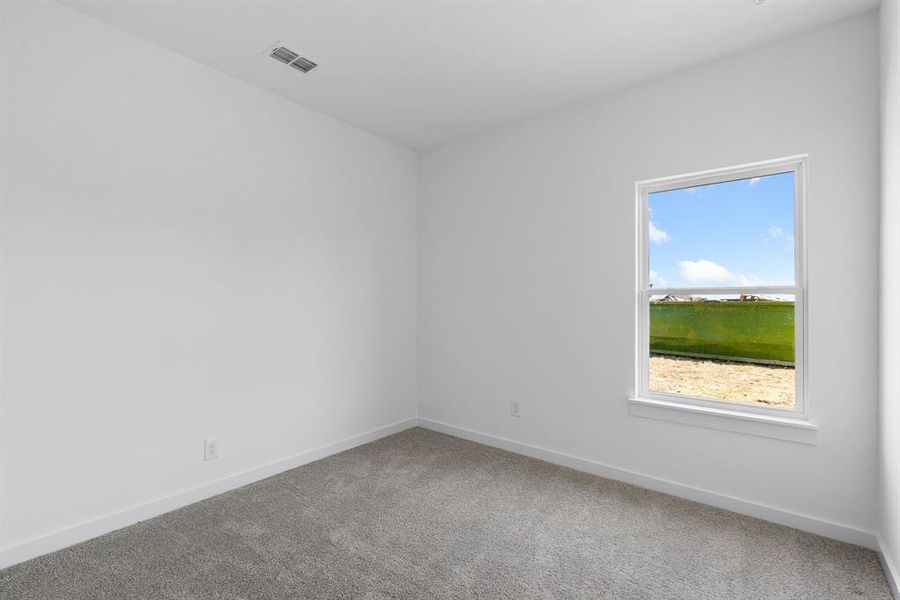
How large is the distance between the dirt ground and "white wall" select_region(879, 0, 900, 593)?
1.48ft

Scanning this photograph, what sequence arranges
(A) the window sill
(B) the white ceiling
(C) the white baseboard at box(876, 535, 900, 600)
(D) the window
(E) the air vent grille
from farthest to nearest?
(E) the air vent grille → (D) the window → (A) the window sill → (B) the white ceiling → (C) the white baseboard at box(876, 535, 900, 600)

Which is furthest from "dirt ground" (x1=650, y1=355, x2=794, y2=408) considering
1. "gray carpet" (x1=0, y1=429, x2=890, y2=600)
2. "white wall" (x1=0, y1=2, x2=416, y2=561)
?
"white wall" (x1=0, y1=2, x2=416, y2=561)

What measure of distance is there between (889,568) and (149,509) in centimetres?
364

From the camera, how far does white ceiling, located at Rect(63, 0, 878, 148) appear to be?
2.16 metres

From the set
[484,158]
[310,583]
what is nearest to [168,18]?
[484,158]

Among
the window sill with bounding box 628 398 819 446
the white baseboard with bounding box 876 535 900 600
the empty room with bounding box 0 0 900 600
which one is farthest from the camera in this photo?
the window sill with bounding box 628 398 819 446

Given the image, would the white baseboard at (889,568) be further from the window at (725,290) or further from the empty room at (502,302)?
the window at (725,290)

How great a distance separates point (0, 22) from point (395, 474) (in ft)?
10.4

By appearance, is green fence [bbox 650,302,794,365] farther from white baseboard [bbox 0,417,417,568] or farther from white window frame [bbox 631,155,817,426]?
white baseboard [bbox 0,417,417,568]

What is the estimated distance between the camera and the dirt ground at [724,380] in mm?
2488

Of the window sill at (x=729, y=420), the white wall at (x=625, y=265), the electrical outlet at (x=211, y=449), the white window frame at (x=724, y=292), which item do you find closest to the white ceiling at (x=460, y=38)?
the white wall at (x=625, y=265)

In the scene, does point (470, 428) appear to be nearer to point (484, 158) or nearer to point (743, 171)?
point (484, 158)

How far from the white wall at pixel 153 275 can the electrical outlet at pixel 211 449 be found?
0.03 meters

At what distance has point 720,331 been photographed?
2686mm
